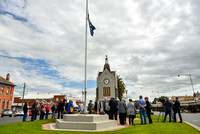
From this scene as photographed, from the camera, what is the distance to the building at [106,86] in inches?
1673

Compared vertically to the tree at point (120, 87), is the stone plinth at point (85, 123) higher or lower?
lower

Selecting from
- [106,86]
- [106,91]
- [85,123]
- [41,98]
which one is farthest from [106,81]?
[41,98]

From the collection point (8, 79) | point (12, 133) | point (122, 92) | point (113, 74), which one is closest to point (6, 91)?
point (8, 79)

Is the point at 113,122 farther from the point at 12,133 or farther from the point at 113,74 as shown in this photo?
the point at 113,74

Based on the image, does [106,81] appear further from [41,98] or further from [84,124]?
[41,98]

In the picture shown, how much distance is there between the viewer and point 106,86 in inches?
1703

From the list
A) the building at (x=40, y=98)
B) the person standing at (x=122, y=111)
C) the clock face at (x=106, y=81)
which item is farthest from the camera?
the building at (x=40, y=98)

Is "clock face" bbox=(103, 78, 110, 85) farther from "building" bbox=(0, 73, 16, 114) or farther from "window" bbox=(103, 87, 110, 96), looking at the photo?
"building" bbox=(0, 73, 16, 114)

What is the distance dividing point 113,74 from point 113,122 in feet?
119

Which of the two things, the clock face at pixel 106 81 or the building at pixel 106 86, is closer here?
the building at pixel 106 86

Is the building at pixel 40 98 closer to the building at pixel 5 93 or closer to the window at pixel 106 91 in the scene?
the building at pixel 5 93

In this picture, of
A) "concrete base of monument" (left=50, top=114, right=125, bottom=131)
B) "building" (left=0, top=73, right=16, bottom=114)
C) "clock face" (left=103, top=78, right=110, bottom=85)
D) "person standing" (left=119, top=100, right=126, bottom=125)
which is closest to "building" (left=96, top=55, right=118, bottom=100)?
"clock face" (left=103, top=78, right=110, bottom=85)

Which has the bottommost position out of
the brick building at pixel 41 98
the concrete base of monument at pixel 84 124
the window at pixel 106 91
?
the concrete base of monument at pixel 84 124

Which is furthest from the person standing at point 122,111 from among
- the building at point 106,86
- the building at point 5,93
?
the building at point 5,93
